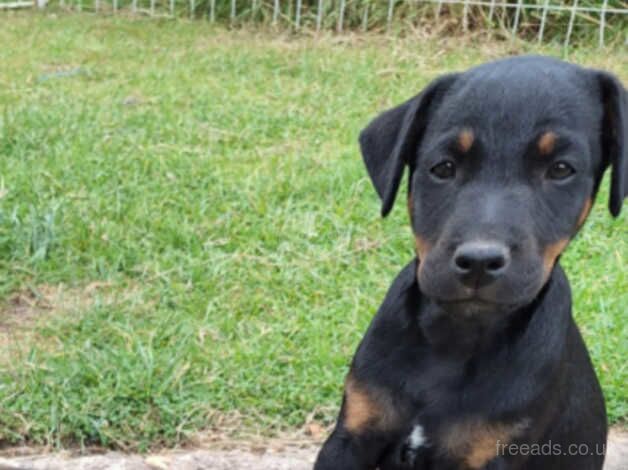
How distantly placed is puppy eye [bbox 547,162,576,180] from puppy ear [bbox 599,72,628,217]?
0.53 feet

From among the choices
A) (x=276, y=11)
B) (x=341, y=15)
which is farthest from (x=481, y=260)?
(x=276, y=11)

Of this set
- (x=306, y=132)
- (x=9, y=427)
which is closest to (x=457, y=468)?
(x=9, y=427)

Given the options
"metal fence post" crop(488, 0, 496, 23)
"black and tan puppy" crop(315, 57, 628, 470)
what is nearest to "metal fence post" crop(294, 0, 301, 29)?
"metal fence post" crop(488, 0, 496, 23)

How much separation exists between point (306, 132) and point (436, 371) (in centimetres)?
393

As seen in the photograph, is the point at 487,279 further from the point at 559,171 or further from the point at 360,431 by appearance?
the point at 360,431

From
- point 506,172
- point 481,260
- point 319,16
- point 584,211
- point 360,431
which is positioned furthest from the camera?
point 319,16

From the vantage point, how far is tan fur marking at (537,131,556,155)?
9.69 feet

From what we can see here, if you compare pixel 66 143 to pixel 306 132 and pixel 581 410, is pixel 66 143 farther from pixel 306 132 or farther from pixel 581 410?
pixel 581 410

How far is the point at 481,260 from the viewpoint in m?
2.80

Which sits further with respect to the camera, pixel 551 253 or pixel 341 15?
pixel 341 15

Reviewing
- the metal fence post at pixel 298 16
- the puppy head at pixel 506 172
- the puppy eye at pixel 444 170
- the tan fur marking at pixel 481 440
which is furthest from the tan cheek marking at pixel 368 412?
the metal fence post at pixel 298 16

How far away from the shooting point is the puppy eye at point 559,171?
2986 millimetres

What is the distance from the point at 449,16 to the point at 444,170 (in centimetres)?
660

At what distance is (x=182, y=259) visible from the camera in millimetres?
5113
